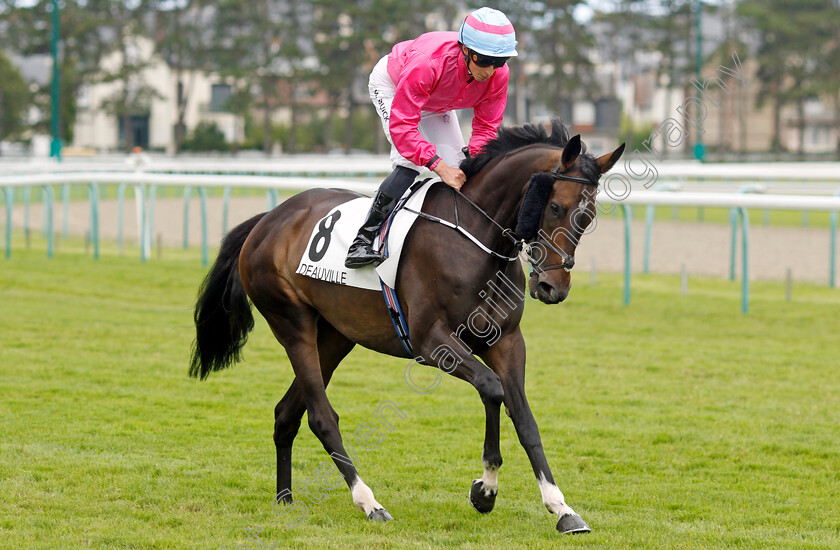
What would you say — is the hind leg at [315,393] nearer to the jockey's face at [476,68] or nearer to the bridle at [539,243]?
the bridle at [539,243]

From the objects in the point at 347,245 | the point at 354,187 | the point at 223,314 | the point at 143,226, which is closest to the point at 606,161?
the point at 347,245

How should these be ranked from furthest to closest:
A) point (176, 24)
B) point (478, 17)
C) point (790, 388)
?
point (176, 24), point (790, 388), point (478, 17)

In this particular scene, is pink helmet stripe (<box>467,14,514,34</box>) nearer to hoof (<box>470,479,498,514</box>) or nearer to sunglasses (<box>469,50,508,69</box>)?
sunglasses (<box>469,50,508,69</box>)

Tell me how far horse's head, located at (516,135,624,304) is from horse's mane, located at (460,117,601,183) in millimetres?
293

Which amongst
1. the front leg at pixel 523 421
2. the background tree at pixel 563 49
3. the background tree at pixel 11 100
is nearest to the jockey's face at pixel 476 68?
the front leg at pixel 523 421

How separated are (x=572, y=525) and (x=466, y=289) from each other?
3.01 ft

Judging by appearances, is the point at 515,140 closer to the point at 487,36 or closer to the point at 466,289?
the point at 487,36

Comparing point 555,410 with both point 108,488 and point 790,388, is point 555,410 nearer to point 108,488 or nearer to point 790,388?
point 790,388

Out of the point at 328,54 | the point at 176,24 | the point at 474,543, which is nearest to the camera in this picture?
the point at 474,543

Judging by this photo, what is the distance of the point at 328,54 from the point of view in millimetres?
36062

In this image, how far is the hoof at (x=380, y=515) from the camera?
3928mm

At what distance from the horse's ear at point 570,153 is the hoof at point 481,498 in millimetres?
1230

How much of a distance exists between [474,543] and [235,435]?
2.05 m

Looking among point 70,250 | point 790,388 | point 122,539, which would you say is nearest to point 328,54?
point 70,250
